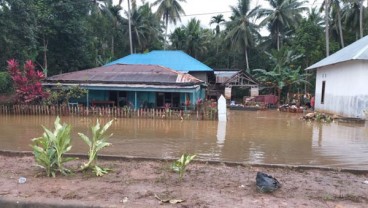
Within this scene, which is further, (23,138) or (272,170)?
(23,138)

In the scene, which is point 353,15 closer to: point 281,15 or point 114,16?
point 281,15

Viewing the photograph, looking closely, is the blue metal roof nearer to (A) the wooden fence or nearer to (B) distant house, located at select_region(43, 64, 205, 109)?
(B) distant house, located at select_region(43, 64, 205, 109)

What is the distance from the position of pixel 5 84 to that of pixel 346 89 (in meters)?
23.4

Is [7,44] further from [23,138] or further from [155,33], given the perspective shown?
[155,33]

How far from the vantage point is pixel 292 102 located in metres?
31.2

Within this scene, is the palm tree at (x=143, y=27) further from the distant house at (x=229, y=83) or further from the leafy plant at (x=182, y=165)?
the leafy plant at (x=182, y=165)

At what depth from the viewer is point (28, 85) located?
2006 cm

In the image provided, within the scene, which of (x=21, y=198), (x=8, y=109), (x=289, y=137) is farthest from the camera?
(x=8, y=109)

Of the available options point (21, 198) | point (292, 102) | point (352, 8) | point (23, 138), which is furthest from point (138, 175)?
point (352, 8)

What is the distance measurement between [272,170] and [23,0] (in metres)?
23.1

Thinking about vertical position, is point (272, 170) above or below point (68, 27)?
below

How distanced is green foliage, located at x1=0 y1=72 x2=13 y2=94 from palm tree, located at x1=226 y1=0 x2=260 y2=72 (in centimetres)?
2421

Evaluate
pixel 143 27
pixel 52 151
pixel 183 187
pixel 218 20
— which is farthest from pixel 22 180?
pixel 218 20

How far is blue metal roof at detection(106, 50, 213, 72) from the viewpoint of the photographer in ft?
103
